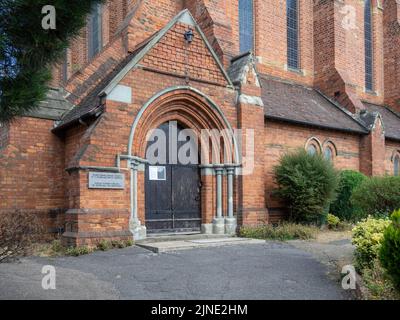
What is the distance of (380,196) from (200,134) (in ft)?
16.6

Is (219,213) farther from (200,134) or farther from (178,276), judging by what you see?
(178,276)

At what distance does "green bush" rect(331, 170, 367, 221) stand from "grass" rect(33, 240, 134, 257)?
8281mm

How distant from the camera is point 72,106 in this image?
12.0 m

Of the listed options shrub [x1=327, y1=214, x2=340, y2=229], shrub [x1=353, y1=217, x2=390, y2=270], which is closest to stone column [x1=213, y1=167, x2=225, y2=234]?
shrub [x1=327, y1=214, x2=340, y2=229]

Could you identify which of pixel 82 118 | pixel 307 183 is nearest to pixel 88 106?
pixel 82 118

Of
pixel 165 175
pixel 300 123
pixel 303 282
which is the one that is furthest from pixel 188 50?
pixel 303 282

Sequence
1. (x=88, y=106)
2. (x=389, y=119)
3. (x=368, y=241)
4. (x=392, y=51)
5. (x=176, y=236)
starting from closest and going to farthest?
(x=368, y=241)
(x=88, y=106)
(x=176, y=236)
(x=389, y=119)
(x=392, y=51)

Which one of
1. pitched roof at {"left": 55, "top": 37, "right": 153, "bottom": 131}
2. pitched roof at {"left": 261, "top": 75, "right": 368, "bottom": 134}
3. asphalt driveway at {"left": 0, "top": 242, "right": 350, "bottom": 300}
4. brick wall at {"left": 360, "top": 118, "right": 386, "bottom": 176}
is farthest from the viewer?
brick wall at {"left": 360, "top": 118, "right": 386, "bottom": 176}

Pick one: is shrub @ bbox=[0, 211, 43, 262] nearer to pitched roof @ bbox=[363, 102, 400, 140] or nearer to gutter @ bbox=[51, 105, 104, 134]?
gutter @ bbox=[51, 105, 104, 134]

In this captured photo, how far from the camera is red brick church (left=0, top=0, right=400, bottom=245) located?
32.5 feet

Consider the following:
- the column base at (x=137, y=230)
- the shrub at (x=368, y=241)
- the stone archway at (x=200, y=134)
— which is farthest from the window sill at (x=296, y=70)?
the shrub at (x=368, y=241)

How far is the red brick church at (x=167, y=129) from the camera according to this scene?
390 inches

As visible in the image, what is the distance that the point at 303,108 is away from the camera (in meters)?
16.4

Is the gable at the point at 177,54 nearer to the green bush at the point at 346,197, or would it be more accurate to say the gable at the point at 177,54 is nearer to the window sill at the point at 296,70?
the green bush at the point at 346,197
